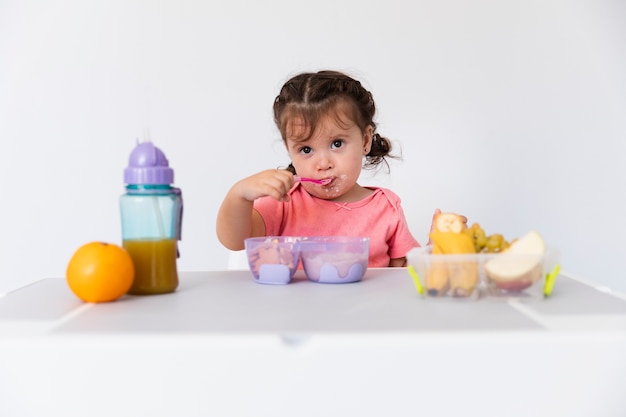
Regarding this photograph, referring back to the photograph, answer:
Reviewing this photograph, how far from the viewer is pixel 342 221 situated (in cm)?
166

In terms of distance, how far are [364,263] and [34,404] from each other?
0.51m

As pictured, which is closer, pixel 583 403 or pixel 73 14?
pixel 583 403

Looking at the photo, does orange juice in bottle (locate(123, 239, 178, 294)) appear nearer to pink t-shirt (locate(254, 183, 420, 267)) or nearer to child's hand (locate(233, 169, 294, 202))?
child's hand (locate(233, 169, 294, 202))

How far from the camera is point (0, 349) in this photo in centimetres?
74

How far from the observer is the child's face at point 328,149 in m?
1.54

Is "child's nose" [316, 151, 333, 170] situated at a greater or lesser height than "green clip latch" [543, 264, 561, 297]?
greater

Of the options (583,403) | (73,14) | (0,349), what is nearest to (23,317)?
(0,349)

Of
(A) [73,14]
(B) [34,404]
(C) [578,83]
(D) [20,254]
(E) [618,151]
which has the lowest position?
(D) [20,254]

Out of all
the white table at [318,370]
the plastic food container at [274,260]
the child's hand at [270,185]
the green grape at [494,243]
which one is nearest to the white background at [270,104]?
the child's hand at [270,185]

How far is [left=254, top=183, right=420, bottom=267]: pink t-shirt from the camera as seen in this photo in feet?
5.34

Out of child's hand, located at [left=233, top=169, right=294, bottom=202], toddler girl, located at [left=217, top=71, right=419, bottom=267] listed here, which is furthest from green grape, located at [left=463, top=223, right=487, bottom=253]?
toddler girl, located at [left=217, top=71, right=419, bottom=267]

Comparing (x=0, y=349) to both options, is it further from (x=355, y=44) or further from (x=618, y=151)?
(x=618, y=151)

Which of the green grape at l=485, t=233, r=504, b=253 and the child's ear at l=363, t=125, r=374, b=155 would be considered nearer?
the green grape at l=485, t=233, r=504, b=253

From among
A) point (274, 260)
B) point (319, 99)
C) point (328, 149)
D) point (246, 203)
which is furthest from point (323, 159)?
point (274, 260)
